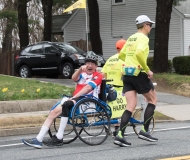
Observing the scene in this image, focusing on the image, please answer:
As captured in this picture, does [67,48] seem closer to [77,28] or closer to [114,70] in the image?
[77,28]

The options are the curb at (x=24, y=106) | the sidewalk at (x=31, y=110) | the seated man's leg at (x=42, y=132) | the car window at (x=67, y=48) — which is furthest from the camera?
the car window at (x=67, y=48)

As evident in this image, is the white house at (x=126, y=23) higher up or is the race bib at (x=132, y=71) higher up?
the white house at (x=126, y=23)

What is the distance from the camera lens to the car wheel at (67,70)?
23.1 m

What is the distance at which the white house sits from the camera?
30.9m

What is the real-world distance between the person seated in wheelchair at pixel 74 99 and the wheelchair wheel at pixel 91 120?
164mm

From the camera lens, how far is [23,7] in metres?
29.9

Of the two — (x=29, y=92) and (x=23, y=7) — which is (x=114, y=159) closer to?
(x=29, y=92)

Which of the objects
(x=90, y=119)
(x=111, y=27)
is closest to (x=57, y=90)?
(x=90, y=119)

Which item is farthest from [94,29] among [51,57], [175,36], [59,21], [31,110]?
[31,110]

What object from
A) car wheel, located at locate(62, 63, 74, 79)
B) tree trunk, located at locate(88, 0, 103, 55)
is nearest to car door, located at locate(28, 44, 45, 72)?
car wheel, located at locate(62, 63, 74, 79)

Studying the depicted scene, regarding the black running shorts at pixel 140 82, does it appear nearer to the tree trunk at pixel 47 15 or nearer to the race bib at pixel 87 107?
the race bib at pixel 87 107

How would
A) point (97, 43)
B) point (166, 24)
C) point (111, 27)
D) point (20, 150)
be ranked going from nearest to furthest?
point (20, 150) < point (166, 24) < point (97, 43) < point (111, 27)

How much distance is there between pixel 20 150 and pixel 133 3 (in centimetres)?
2549

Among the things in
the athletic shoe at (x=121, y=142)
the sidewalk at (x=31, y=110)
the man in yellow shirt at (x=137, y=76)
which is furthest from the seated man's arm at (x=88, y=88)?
the sidewalk at (x=31, y=110)
